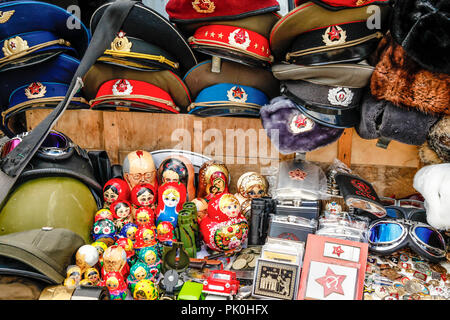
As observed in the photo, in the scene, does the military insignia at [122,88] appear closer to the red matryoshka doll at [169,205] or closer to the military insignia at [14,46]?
the military insignia at [14,46]

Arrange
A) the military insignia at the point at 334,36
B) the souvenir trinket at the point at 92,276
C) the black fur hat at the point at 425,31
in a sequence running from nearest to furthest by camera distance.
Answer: the black fur hat at the point at 425,31, the souvenir trinket at the point at 92,276, the military insignia at the point at 334,36

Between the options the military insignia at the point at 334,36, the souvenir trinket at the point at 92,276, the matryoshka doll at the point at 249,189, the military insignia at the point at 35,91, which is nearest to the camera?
the souvenir trinket at the point at 92,276

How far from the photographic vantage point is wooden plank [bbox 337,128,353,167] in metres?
2.06

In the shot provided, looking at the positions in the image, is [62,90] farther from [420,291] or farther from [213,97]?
[420,291]

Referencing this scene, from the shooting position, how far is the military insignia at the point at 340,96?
1.82 meters

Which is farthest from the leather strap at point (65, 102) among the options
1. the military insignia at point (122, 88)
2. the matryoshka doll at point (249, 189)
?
the matryoshka doll at point (249, 189)

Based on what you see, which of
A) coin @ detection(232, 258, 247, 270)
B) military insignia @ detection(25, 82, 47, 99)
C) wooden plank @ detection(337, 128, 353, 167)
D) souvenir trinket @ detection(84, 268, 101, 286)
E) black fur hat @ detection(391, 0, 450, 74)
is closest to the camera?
black fur hat @ detection(391, 0, 450, 74)

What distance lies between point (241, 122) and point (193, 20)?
2.23 feet

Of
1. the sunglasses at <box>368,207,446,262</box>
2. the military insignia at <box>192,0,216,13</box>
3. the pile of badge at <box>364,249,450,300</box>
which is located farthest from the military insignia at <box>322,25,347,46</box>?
the pile of badge at <box>364,249,450,300</box>

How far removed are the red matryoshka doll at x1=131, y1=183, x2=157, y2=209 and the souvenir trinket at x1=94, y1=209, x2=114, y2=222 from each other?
0.47 ft

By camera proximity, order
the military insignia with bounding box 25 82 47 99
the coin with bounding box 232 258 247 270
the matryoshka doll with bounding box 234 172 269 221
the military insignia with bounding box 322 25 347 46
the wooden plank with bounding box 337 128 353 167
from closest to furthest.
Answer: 1. the coin with bounding box 232 258 247 270
2. the military insignia with bounding box 322 25 347 46
3. the matryoshka doll with bounding box 234 172 269 221
4. the wooden plank with bounding box 337 128 353 167
5. the military insignia with bounding box 25 82 47 99

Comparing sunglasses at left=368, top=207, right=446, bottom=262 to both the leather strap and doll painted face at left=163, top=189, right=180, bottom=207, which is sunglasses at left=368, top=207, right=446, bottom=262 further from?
the leather strap

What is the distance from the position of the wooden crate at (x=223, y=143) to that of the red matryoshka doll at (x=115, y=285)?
39.7 inches
